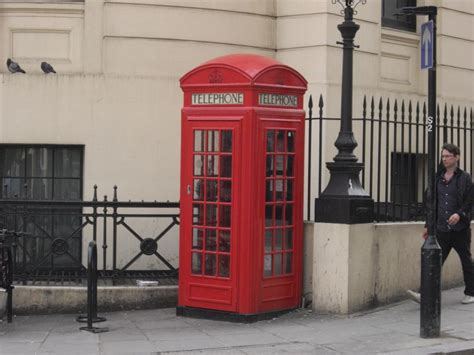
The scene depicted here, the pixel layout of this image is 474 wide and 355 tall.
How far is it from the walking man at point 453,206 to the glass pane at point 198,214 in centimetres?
256

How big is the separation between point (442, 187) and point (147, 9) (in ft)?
16.0

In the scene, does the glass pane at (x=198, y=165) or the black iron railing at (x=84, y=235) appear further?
the black iron railing at (x=84, y=235)

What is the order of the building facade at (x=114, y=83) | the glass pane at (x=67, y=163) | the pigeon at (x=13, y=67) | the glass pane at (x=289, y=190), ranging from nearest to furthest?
the glass pane at (x=289, y=190), the pigeon at (x=13, y=67), the building facade at (x=114, y=83), the glass pane at (x=67, y=163)

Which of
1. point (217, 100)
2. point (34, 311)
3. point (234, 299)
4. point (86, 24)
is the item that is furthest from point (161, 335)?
point (86, 24)

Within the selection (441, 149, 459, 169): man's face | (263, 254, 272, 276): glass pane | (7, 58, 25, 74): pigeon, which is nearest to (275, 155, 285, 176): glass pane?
(263, 254, 272, 276): glass pane

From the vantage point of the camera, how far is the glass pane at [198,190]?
9.28 m

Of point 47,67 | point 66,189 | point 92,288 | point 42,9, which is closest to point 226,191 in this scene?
point 92,288

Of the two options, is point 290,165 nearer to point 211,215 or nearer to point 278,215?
point 278,215

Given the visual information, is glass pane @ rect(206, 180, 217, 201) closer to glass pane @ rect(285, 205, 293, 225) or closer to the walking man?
glass pane @ rect(285, 205, 293, 225)

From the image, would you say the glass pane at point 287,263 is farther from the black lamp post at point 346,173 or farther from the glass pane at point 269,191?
the glass pane at point 269,191

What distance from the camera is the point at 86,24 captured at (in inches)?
454

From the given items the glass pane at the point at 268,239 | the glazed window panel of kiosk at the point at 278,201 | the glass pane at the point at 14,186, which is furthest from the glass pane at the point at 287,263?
the glass pane at the point at 14,186

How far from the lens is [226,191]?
913 centimetres

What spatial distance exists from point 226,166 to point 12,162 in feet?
13.3
